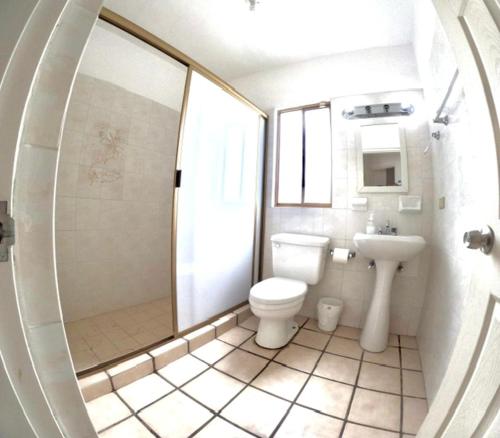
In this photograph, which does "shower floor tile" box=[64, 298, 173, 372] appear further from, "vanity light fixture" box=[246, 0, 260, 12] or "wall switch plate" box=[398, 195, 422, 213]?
"vanity light fixture" box=[246, 0, 260, 12]

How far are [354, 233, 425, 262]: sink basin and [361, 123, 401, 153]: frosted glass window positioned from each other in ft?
2.41

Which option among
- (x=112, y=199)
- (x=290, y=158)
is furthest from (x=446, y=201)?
(x=112, y=199)

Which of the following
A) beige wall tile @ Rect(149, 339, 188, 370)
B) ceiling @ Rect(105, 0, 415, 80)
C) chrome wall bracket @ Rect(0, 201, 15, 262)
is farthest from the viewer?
ceiling @ Rect(105, 0, 415, 80)

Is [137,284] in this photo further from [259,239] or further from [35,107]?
[35,107]

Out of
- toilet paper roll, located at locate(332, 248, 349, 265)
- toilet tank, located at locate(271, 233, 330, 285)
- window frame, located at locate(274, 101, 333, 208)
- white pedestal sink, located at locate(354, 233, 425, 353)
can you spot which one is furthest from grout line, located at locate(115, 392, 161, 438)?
window frame, located at locate(274, 101, 333, 208)

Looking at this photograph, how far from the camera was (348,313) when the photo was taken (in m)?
1.66

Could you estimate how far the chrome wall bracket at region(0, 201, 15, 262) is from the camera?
1.15ft

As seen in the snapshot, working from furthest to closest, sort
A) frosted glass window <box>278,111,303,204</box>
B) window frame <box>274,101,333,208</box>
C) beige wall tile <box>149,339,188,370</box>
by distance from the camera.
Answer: frosted glass window <box>278,111,303,204</box> < window frame <box>274,101,333,208</box> < beige wall tile <box>149,339,188,370</box>

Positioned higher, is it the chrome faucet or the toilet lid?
the chrome faucet

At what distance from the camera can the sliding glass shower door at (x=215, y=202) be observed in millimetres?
1301

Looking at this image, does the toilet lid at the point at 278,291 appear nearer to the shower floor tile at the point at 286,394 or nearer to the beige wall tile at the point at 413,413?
the shower floor tile at the point at 286,394

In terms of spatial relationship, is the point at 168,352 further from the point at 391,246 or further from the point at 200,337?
the point at 391,246

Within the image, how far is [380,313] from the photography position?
4.44ft

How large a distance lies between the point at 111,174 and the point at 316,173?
1803mm
